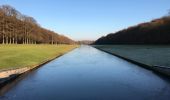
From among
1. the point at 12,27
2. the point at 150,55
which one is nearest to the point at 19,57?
the point at 150,55

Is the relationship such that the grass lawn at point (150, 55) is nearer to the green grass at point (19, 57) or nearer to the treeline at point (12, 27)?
the green grass at point (19, 57)

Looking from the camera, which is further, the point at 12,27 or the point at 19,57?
the point at 12,27

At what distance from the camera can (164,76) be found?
1991 cm

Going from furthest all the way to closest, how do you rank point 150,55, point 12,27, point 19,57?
point 12,27 < point 150,55 < point 19,57

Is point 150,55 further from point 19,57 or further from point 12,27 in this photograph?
point 12,27

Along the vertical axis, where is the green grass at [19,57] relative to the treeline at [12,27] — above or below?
below

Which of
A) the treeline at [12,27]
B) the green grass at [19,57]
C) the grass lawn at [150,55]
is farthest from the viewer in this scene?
the treeline at [12,27]

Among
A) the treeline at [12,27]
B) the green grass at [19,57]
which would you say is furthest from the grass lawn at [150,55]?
the treeline at [12,27]

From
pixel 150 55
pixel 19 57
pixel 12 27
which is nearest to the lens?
pixel 19 57

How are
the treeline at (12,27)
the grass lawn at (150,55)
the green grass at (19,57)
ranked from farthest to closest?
1. the treeline at (12,27)
2. the grass lawn at (150,55)
3. the green grass at (19,57)

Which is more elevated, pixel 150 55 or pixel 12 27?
pixel 12 27

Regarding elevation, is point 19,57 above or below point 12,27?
below

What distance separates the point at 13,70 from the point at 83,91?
7.22m

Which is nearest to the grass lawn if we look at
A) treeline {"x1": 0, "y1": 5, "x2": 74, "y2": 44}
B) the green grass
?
the green grass
